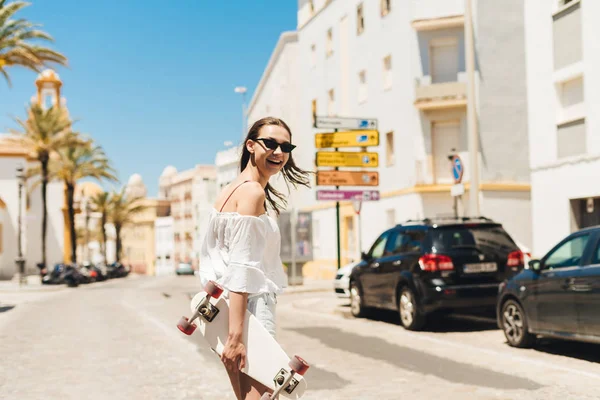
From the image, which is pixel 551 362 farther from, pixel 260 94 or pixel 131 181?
pixel 131 181

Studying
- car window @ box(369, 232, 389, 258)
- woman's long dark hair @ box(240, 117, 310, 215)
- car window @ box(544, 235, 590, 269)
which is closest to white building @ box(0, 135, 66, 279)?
car window @ box(369, 232, 389, 258)

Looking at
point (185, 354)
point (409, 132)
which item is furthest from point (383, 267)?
point (409, 132)

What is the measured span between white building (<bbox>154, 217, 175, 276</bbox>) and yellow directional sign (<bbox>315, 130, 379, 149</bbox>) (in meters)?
109

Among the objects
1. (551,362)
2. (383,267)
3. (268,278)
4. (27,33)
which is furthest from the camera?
(27,33)

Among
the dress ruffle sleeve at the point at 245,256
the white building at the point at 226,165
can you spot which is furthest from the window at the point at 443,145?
the white building at the point at 226,165

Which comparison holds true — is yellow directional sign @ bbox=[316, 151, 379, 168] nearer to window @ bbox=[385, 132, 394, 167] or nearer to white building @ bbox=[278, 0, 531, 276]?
white building @ bbox=[278, 0, 531, 276]

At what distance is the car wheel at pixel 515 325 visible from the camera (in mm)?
10250

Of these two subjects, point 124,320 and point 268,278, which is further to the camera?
point 124,320

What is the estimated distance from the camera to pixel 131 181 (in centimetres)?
15762

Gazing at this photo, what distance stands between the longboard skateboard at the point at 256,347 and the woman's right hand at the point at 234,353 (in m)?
0.03

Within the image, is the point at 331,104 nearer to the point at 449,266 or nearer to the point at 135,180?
the point at 449,266

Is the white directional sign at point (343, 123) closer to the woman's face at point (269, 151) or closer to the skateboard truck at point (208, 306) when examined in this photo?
the woman's face at point (269, 151)

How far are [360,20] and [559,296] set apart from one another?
30.7m

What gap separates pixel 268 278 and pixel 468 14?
15945mm
